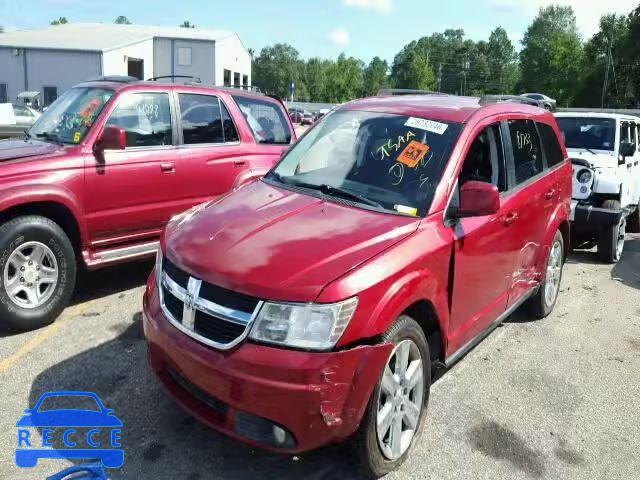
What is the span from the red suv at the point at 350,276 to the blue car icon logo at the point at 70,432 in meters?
0.50

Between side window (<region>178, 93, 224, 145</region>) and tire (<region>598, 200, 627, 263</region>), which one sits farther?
tire (<region>598, 200, 627, 263</region>)

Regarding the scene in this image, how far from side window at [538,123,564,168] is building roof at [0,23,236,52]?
1694 inches

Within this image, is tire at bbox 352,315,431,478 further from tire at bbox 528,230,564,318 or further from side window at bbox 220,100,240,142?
side window at bbox 220,100,240,142

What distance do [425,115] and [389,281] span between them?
1.58m

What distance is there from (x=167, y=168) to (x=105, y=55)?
41687mm

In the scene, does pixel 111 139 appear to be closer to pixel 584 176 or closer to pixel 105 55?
pixel 584 176

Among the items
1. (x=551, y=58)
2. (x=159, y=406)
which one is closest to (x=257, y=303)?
(x=159, y=406)

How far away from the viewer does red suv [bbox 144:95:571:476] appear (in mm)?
2541

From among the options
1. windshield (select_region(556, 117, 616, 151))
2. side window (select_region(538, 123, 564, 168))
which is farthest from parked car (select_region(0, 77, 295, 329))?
windshield (select_region(556, 117, 616, 151))

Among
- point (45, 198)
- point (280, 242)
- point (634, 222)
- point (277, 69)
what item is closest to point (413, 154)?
Answer: point (280, 242)

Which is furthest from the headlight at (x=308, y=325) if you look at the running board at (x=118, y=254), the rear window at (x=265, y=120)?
the rear window at (x=265, y=120)

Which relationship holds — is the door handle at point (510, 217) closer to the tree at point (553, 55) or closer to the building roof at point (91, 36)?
the building roof at point (91, 36)

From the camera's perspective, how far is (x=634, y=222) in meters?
9.23

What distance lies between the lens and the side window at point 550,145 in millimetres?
4961
